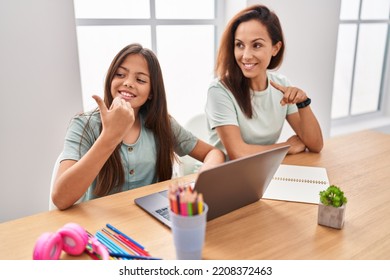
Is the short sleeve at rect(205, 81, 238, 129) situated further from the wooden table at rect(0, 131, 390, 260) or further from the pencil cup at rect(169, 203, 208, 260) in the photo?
the pencil cup at rect(169, 203, 208, 260)

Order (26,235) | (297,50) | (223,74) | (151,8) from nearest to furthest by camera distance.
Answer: (26,235) → (223,74) → (151,8) → (297,50)

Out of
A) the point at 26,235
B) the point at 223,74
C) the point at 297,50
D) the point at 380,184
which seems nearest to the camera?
the point at 26,235

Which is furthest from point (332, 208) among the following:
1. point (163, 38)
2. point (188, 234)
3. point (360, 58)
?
point (360, 58)

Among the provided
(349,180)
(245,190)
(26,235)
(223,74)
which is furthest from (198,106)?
(26,235)

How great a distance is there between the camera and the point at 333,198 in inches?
34.4

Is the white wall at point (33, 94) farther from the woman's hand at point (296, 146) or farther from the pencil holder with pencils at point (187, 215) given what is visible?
the pencil holder with pencils at point (187, 215)

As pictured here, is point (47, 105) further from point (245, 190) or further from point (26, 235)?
point (245, 190)

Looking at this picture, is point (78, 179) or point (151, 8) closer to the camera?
point (78, 179)

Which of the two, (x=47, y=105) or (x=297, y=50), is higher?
(x=297, y=50)

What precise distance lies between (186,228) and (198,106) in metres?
1.96

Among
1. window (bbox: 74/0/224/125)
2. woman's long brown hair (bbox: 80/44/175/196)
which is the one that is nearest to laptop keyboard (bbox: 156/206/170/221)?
woman's long brown hair (bbox: 80/44/175/196)

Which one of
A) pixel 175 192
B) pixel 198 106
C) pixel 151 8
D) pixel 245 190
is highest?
pixel 151 8

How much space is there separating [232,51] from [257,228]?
100 cm

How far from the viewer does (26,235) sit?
2.74 feet
